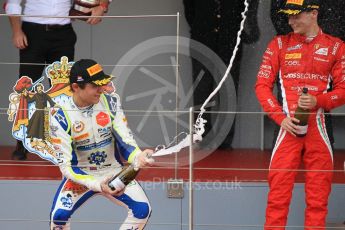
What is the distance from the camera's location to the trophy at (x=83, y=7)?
5805 mm

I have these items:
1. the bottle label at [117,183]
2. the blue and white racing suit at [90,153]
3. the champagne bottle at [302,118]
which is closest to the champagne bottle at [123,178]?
the bottle label at [117,183]

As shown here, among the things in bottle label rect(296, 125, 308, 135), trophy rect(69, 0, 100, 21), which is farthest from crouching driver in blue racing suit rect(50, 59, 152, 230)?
trophy rect(69, 0, 100, 21)

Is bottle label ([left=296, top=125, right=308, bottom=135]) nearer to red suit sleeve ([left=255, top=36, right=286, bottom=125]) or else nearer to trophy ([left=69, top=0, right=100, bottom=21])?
red suit sleeve ([left=255, top=36, right=286, bottom=125])

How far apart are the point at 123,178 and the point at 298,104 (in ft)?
3.16

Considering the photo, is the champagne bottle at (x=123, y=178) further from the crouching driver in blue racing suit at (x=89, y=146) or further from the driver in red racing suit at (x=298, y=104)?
the driver in red racing suit at (x=298, y=104)

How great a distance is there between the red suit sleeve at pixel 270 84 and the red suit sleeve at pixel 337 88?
21 cm

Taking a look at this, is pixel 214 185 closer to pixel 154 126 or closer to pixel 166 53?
pixel 154 126

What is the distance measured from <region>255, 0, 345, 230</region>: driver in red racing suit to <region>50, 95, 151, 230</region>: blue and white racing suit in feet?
2.25

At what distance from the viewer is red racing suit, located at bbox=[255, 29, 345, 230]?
16.1 feet

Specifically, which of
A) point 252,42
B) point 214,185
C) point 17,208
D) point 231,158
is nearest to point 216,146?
point 231,158

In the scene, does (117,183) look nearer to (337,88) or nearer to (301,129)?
(301,129)

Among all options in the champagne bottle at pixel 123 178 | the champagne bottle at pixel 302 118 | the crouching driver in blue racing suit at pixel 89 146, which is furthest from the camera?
the champagne bottle at pixel 302 118

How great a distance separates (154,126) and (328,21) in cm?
131

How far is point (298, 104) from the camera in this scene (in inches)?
192
